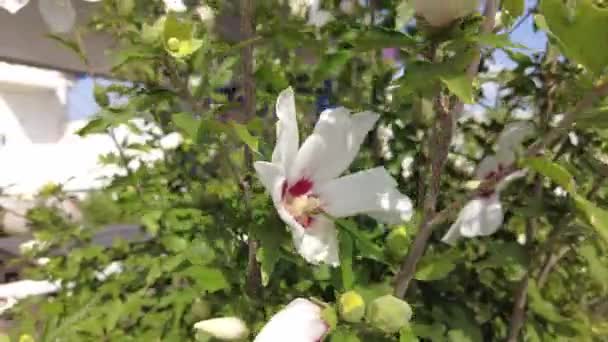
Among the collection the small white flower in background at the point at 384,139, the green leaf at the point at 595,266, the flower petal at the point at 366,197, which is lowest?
the green leaf at the point at 595,266

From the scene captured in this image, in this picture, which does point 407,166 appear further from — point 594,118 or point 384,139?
point 594,118

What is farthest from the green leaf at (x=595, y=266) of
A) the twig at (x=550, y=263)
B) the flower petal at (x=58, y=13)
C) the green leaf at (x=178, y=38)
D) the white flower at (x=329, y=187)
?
the flower petal at (x=58, y=13)

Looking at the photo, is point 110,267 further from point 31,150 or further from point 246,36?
point 31,150

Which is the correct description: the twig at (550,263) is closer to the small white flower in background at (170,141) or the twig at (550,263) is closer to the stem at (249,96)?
the stem at (249,96)

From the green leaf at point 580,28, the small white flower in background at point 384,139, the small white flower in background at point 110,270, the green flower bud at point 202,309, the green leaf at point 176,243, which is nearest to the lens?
the green leaf at point 580,28

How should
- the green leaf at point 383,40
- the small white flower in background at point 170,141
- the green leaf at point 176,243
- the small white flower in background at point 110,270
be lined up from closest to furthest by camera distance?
the green leaf at point 383,40 → the green leaf at point 176,243 → the small white flower in background at point 110,270 → the small white flower in background at point 170,141

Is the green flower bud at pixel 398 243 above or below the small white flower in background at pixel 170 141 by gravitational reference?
above

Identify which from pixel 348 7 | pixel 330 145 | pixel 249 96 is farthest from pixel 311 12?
pixel 330 145
